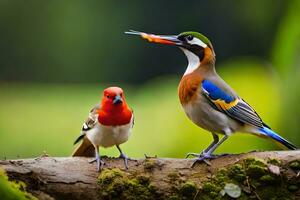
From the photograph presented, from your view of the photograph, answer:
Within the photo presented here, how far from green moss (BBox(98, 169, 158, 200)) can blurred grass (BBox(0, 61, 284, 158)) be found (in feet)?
15.4

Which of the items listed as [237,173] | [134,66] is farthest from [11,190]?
[134,66]

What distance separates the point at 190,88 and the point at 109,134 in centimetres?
55

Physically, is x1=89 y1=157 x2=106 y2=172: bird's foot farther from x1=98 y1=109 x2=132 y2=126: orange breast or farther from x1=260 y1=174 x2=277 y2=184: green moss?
x1=260 y1=174 x2=277 y2=184: green moss

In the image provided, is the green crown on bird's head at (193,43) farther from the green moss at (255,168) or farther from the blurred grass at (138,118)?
the blurred grass at (138,118)

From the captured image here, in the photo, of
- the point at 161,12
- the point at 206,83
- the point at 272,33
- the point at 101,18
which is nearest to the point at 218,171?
the point at 206,83

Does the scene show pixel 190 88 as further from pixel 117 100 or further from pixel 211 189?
pixel 211 189

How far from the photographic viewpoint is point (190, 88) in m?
5.27

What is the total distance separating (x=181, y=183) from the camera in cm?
484

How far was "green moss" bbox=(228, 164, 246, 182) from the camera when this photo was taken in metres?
4.85

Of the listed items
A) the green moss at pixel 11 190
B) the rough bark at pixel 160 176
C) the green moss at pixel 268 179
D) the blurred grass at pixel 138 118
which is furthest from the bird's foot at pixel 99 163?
the blurred grass at pixel 138 118

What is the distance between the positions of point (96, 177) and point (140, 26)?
14.3m

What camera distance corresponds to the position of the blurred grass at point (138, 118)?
10094 mm

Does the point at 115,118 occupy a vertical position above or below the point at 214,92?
below

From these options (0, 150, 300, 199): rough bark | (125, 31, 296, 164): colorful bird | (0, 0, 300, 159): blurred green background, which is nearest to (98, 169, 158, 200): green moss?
(0, 150, 300, 199): rough bark
